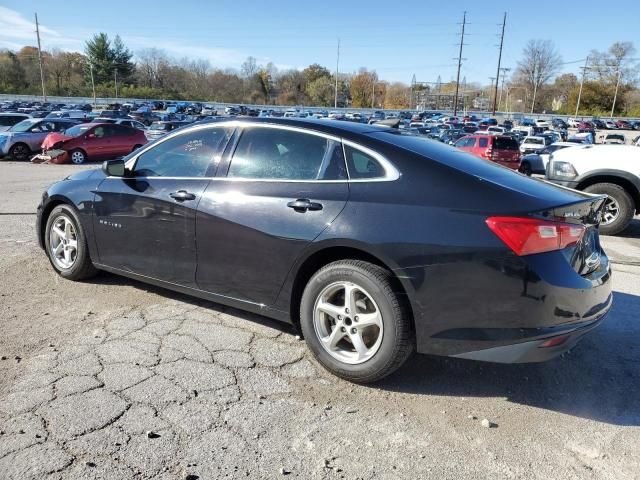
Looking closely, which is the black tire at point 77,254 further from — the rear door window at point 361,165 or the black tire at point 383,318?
the rear door window at point 361,165

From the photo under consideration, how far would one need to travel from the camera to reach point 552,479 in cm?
234

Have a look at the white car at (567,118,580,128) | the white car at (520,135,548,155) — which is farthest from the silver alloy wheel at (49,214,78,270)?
the white car at (567,118,580,128)

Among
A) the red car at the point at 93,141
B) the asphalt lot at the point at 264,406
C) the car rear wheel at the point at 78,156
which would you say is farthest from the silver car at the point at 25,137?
the asphalt lot at the point at 264,406

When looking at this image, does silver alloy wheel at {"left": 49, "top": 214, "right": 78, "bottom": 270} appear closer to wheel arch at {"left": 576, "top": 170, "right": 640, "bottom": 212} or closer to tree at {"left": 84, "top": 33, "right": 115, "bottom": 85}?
wheel arch at {"left": 576, "top": 170, "right": 640, "bottom": 212}

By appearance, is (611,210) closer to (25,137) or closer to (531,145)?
(25,137)

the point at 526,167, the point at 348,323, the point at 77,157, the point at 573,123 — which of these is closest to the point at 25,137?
the point at 77,157

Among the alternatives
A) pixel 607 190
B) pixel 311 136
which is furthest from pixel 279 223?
pixel 607 190

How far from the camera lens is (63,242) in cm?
482

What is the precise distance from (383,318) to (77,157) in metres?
18.3

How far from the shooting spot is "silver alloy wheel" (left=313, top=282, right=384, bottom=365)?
307 cm

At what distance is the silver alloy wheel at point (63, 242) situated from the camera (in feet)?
15.6

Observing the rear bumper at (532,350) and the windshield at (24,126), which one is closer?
the rear bumper at (532,350)

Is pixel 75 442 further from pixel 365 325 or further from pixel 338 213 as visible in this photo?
pixel 338 213

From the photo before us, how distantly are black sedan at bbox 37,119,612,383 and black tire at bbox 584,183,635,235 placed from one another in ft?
18.2
